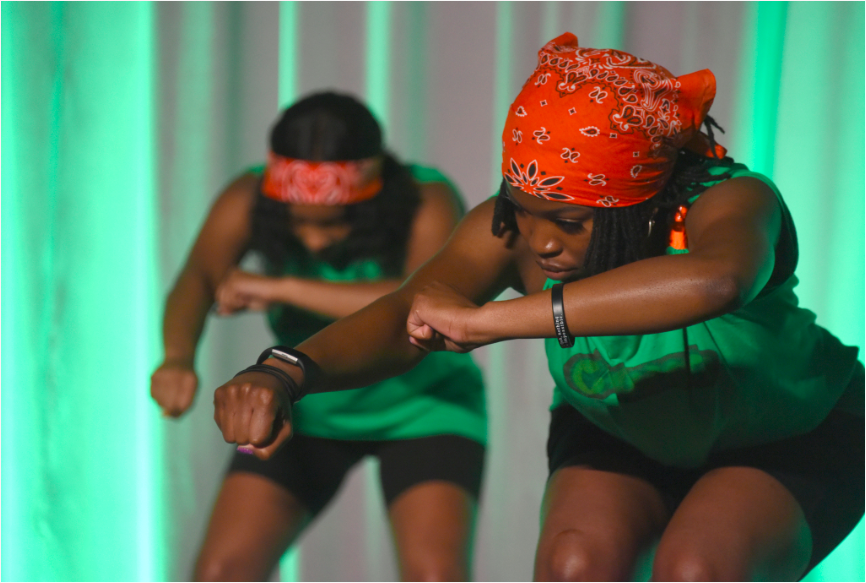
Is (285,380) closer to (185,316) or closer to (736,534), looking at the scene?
(736,534)

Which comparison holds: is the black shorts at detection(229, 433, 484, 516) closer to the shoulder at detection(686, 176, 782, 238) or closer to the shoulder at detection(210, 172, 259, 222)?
the shoulder at detection(210, 172, 259, 222)

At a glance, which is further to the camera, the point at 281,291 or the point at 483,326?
the point at 281,291

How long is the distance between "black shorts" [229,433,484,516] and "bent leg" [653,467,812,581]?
433 mm

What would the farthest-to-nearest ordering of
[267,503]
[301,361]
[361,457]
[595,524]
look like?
1. [361,457]
2. [267,503]
3. [595,524]
4. [301,361]

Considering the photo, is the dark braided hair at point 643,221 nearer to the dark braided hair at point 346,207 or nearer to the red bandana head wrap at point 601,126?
the red bandana head wrap at point 601,126

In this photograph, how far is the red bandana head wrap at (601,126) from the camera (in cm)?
74

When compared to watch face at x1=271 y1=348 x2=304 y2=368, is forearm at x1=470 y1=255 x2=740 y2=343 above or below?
above

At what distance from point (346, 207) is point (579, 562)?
2.26 ft

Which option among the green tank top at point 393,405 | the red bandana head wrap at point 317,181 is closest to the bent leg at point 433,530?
the green tank top at point 393,405

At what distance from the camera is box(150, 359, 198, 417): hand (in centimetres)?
107

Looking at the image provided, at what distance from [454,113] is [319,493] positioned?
2.99ft

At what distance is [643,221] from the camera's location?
792mm

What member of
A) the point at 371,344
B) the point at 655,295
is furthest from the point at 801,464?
the point at 371,344

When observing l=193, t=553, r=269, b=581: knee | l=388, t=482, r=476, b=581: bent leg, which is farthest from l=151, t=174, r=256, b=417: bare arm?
l=388, t=482, r=476, b=581: bent leg
